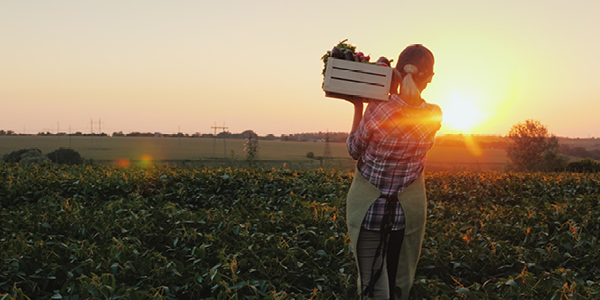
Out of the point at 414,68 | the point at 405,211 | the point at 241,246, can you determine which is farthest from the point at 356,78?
the point at 241,246

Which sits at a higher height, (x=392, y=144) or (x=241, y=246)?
(x=392, y=144)

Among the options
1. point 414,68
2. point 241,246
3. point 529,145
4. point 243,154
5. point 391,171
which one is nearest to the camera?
point 414,68

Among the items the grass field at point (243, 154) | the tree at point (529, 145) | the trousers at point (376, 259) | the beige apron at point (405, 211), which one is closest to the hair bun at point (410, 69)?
the beige apron at point (405, 211)

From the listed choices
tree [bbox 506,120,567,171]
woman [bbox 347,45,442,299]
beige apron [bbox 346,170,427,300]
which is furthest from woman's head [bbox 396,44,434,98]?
tree [bbox 506,120,567,171]

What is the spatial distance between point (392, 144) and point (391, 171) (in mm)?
194

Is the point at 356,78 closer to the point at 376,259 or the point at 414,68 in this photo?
the point at 414,68

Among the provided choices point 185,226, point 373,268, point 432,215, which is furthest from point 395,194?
point 432,215

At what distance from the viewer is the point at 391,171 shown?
269 centimetres

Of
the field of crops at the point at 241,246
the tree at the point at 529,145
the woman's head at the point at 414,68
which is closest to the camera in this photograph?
the woman's head at the point at 414,68

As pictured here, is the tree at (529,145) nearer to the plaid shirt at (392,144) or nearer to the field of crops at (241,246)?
the field of crops at (241,246)

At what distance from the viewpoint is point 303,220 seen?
17.2 ft

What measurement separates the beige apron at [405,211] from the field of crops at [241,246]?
61cm

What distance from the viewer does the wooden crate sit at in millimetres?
2607

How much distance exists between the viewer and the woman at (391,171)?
103 inches
